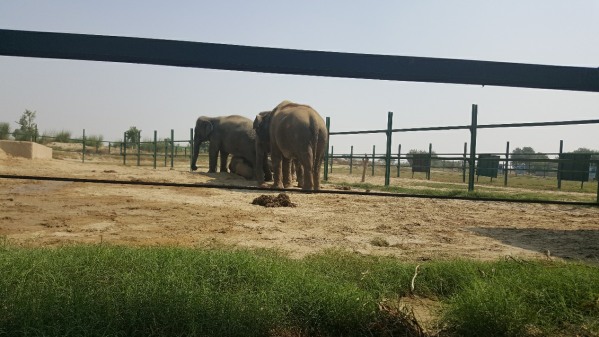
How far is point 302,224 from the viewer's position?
20.7 ft

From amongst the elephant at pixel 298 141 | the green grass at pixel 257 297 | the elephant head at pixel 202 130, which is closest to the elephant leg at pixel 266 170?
the elephant at pixel 298 141

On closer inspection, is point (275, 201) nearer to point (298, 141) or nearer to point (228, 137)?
point (298, 141)

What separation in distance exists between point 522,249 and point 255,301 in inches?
131

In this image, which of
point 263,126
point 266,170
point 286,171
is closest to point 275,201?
point 286,171

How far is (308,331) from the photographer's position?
2643 millimetres

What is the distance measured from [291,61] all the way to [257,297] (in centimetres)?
134

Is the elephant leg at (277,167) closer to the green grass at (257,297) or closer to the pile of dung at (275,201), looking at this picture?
the pile of dung at (275,201)

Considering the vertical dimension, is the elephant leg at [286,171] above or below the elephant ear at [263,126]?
below

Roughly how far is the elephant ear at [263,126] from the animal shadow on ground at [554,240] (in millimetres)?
8208

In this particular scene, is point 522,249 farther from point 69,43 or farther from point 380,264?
point 69,43

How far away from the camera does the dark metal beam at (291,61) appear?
8.29 ft

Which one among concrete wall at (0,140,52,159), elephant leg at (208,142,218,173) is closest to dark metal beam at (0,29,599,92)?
elephant leg at (208,142,218,173)

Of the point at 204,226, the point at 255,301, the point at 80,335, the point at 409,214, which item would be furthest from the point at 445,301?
the point at 409,214

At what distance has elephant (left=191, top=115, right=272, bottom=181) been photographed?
50.9 feet
